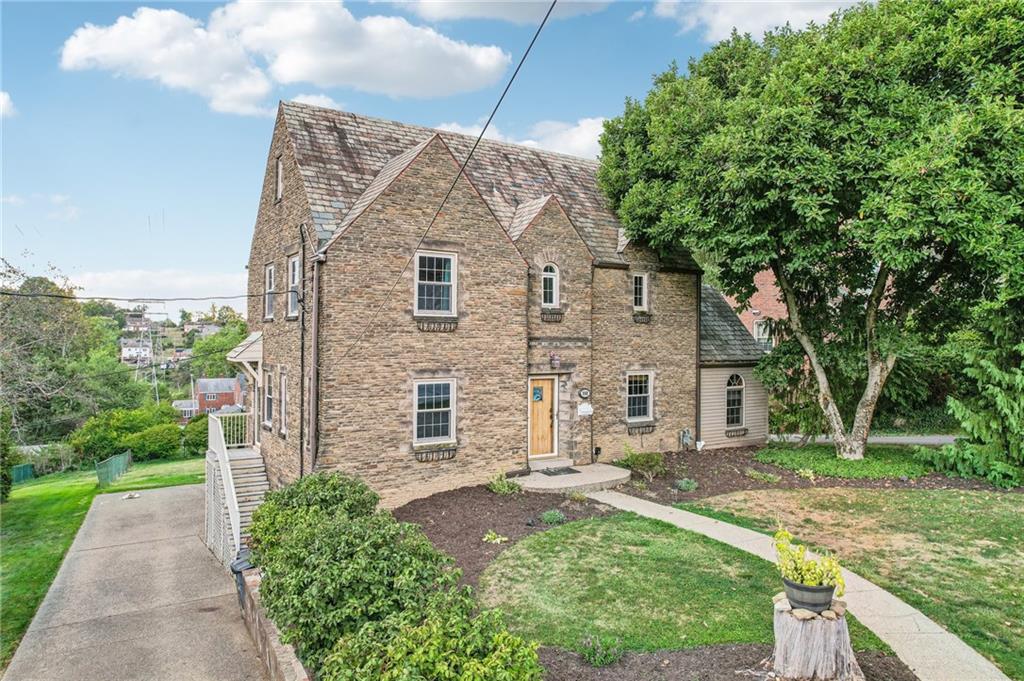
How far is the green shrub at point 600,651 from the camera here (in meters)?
6.01

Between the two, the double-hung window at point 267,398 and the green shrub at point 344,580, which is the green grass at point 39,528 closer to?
the double-hung window at point 267,398

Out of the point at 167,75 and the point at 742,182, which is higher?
the point at 167,75

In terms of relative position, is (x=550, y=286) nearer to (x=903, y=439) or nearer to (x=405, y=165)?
(x=405, y=165)

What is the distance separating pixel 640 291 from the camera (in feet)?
58.5

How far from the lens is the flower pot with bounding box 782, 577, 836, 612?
5.29 metres

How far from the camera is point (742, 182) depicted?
14.1 metres

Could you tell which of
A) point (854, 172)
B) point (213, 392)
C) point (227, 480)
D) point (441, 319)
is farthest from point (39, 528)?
point (213, 392)

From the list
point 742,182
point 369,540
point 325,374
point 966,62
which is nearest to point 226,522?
point 325,374

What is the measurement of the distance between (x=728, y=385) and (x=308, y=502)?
15.1 meters

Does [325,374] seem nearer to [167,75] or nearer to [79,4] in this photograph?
[167,75]

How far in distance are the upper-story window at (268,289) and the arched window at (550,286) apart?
24.7ft

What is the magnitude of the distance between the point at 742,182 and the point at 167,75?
13.4 meters

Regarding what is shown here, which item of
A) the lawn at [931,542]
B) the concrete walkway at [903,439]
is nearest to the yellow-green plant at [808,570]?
the lawn at [931,542]

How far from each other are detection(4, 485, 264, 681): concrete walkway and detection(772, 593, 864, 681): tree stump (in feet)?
22.0
